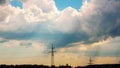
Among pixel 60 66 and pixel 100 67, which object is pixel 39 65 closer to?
pixel 60 66

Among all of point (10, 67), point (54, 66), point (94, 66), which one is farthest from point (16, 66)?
point (94, 66)

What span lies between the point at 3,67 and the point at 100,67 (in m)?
39.0

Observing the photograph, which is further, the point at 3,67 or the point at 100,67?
the point at 3,67

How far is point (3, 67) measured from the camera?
623 feet

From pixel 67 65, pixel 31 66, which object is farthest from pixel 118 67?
pixel 31 66

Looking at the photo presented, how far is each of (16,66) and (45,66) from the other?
11341mm

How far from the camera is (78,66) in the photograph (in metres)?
195

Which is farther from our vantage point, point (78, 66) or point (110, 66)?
point (78, 66)

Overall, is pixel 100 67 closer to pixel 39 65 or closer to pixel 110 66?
pixel 110 66

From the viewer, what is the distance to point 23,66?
187 meters

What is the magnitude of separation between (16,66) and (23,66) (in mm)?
3032

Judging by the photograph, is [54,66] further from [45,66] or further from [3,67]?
[3,67]

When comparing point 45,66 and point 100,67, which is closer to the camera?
point 100,67

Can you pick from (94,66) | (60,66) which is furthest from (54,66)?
(94,66)
